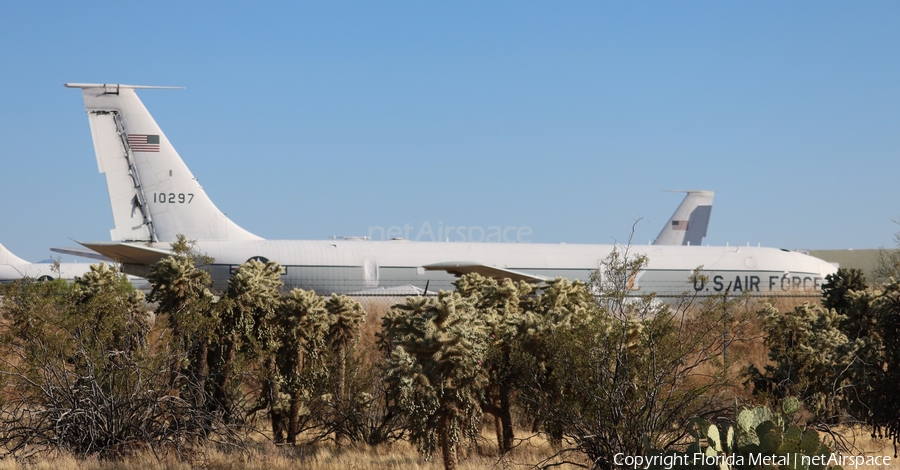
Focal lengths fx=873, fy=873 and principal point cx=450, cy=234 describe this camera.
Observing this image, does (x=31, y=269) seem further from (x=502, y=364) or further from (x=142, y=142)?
(x=502, y=364)

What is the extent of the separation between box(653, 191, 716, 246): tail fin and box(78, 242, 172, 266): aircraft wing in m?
37.4

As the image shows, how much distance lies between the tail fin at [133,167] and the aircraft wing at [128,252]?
284cm

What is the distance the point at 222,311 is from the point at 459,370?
635cm

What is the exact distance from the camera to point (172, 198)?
37469mm

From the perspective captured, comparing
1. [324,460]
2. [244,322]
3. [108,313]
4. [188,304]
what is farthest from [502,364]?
[108,313]

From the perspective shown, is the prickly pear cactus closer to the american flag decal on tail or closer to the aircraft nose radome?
the american flag decal on tail

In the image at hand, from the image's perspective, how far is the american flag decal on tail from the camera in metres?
37.2

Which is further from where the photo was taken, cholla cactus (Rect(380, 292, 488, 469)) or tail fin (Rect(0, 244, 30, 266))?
tail fin (Rect(0, 244, 30, 266))

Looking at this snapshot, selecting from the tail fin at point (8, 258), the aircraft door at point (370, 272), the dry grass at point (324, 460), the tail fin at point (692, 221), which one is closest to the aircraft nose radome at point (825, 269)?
the tail fin at point (692, 221)

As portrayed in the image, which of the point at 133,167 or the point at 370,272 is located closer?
the point at 133,167

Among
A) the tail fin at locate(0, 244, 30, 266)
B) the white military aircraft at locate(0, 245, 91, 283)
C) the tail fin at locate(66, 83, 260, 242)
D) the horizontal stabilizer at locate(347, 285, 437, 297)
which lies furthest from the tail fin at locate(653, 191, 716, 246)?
the tail fin at locate(0, 244, 30, 266)

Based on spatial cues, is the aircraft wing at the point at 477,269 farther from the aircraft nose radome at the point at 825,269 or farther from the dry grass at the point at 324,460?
the dry grass at the point at 324,460

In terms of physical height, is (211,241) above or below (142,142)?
below

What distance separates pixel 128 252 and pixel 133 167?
16.2ft
